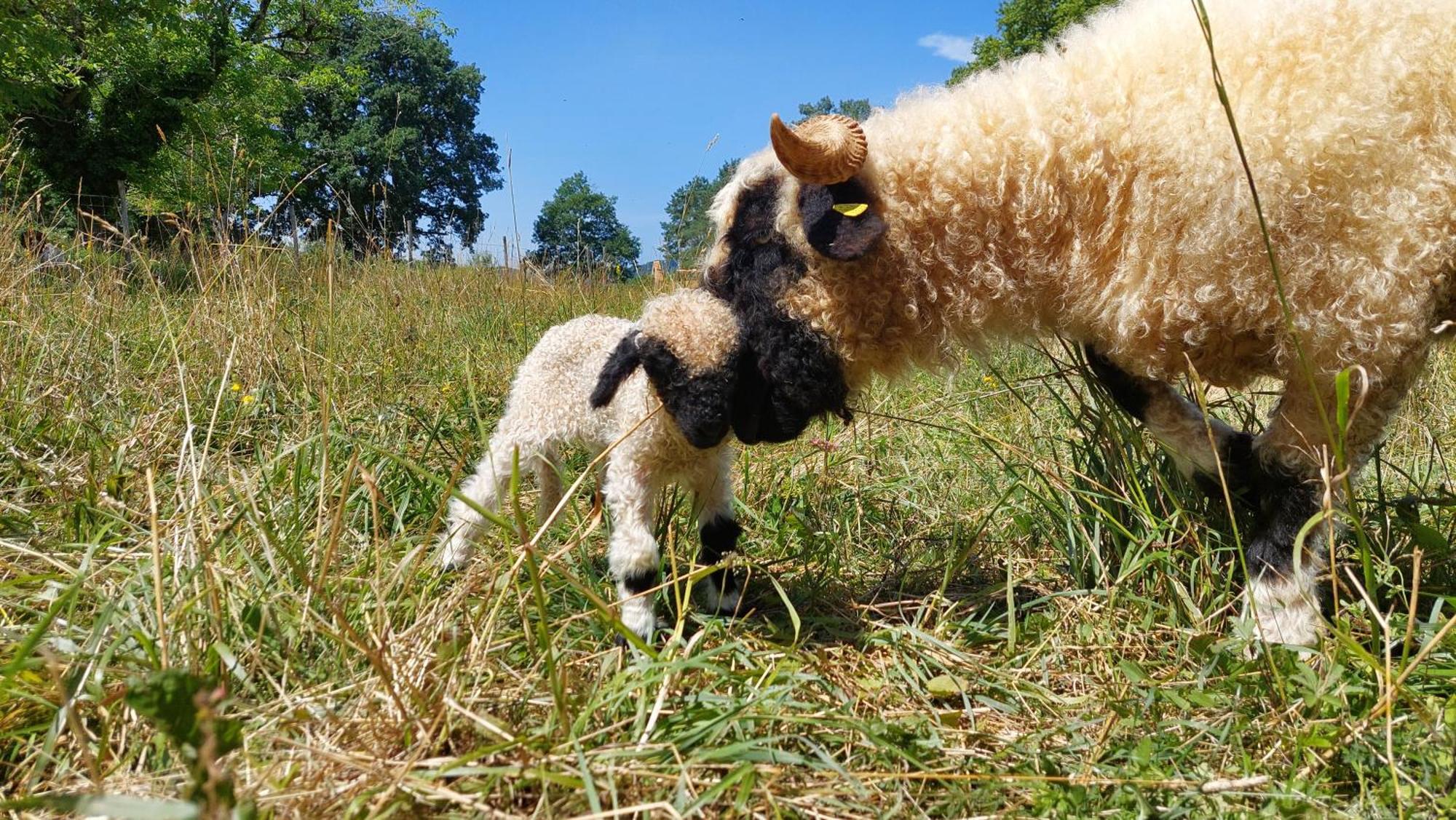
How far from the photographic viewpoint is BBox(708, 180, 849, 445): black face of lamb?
2111mm

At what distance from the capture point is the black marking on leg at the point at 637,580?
244 cm

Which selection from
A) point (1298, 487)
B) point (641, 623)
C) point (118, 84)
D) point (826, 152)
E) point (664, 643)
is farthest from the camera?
point (118, 84)

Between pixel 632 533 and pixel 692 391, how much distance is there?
0.53 metres

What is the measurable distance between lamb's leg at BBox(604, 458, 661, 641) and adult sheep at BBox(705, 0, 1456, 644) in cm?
43

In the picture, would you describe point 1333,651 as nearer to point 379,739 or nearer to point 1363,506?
point 1363,506

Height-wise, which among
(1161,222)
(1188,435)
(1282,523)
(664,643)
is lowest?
(664,643)

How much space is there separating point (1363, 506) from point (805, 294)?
2.38 metres

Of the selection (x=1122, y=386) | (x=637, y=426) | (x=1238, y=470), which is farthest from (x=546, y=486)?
(x=1238, y=470)

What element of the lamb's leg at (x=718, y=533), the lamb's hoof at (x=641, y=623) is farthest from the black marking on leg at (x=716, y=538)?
the lamb's hoof at (x=641, y=623)

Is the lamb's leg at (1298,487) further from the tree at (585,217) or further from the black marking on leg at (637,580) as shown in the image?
the tree at (585,217)

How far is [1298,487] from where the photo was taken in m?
2.23

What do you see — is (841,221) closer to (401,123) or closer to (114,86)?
(114,86)

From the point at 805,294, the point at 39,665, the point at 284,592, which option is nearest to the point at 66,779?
the point at 39,665

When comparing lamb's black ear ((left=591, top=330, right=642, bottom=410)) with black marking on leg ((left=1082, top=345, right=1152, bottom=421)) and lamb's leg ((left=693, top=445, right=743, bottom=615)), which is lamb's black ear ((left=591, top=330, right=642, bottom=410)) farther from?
black marking on leg ((left=1082, top=345, right=1152, bottom=421))
